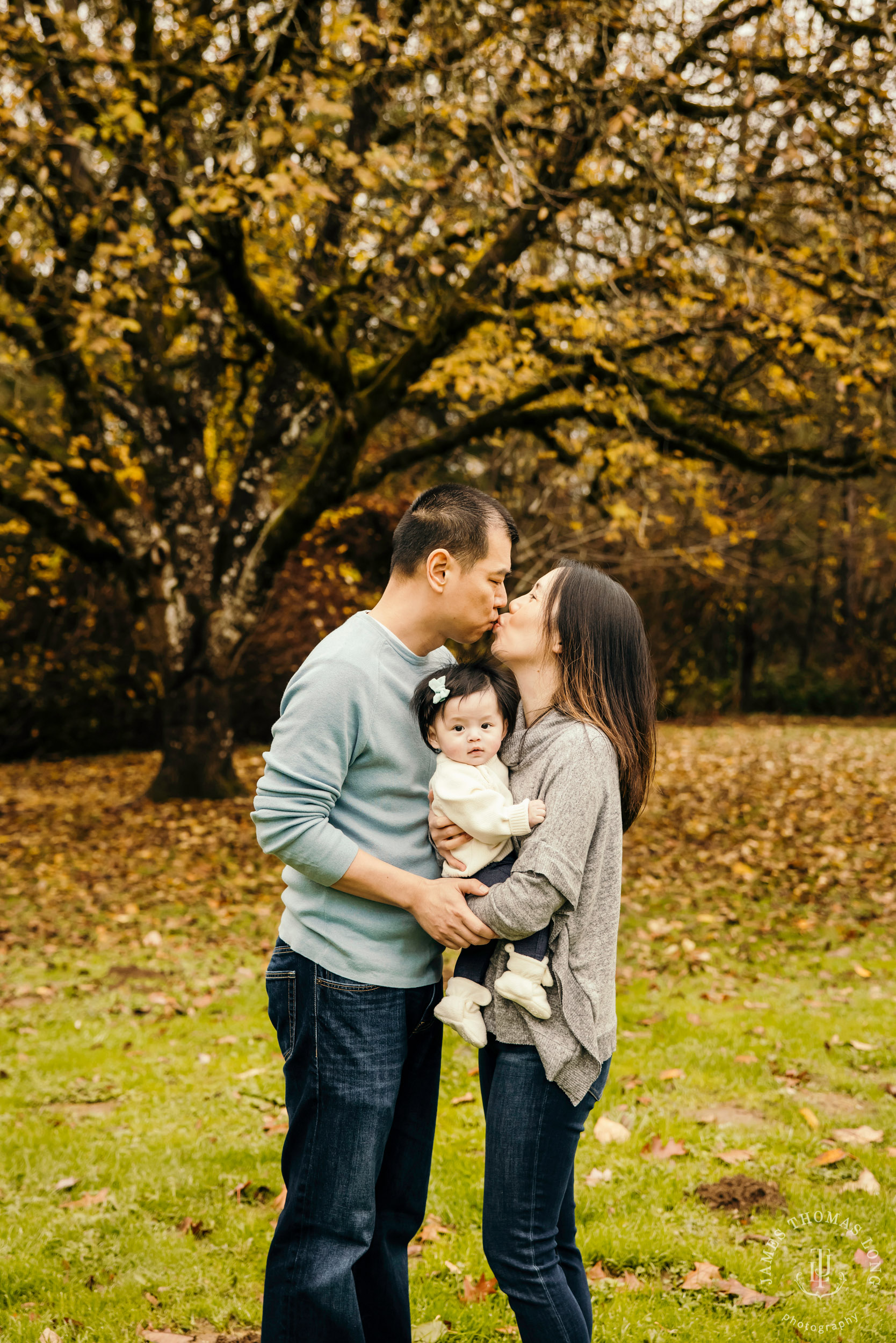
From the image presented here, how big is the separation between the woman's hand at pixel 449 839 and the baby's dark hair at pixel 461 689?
185 mm

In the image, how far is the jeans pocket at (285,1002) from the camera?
212 cm

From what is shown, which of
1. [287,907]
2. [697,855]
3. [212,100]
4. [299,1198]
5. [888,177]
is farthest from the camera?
[697,855]

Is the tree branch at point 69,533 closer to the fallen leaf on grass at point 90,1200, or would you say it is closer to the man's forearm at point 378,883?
the fallen leaf on grass at point 90,1200

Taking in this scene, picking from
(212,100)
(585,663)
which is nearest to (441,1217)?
(585,663)

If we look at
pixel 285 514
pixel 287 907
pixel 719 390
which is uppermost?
pixel 719 390

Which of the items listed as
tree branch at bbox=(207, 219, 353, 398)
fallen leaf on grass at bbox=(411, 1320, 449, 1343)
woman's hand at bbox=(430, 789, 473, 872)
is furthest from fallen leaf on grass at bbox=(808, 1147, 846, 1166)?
tree branch at bbox=(207, 219, 353, 398)

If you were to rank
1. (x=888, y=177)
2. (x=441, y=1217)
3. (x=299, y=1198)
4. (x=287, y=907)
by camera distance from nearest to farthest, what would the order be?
(x=299, y=1198) < (x=287, y=907) < (x=441, y=1217) < (x=888, y=177)

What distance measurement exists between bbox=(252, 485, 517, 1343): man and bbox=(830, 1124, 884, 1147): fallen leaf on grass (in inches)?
91.4

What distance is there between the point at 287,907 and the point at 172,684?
27.6 feet

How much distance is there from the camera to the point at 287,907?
2240mm

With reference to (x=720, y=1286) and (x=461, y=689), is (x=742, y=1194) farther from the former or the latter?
(x=461, y=689)

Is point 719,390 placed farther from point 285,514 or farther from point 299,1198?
point 299,1198

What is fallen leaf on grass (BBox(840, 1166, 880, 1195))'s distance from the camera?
135 inches

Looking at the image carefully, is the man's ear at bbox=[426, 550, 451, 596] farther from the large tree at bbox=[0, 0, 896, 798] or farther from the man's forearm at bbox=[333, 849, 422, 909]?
the large tree at bbox=[0, 0, 896, 798]
